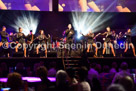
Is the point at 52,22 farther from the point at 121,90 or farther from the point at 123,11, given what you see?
the point at 121,90

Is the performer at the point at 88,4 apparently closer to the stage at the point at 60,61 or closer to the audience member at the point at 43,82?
the stage at the point at 60,61

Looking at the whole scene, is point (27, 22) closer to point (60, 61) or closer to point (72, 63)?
point (60, 61)

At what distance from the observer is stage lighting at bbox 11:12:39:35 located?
53.6 ft

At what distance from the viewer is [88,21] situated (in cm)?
1711

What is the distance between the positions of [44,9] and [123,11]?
18.3ft

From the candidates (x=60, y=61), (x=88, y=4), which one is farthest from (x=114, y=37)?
(x=60, y=61)

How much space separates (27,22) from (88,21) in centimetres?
456

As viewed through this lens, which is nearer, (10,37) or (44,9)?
(10,37)

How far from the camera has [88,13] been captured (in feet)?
56.0

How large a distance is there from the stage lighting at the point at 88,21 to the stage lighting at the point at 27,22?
284 cm

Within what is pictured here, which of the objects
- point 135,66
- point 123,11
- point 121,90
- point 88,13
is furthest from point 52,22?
point 121,90

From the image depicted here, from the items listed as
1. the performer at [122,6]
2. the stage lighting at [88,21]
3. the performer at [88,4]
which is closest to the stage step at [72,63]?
the stage lighting at [88,21]

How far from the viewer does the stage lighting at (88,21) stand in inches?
671

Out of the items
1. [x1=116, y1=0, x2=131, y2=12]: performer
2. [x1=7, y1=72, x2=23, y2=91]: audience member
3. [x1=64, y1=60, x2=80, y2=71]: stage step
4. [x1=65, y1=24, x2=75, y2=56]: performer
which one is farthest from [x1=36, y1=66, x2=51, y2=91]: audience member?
[x1=116, y1=0, x2=131, y2=12]: performer
